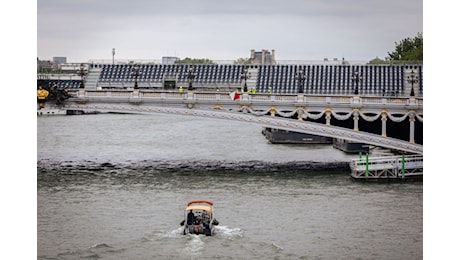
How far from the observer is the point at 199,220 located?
2025 cm

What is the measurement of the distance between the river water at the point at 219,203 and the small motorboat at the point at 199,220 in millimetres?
168

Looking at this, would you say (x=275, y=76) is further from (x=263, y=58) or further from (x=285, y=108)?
(x=285, y=108)

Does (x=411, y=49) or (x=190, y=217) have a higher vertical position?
(x=411, y=49)

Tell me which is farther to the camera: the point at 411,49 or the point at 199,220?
Result: the point at 411,49

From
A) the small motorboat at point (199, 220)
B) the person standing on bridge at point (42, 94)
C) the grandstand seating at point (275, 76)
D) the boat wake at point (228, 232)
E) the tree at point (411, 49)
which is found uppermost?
the tree at point (411, 49)

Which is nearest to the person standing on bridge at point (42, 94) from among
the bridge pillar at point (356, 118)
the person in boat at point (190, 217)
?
the bridge pillar at point (356, 118)

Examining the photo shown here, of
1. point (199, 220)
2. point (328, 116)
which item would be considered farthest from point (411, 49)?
point (199, 220)

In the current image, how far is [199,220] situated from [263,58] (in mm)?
17712

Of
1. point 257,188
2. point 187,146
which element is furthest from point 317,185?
point 187,146

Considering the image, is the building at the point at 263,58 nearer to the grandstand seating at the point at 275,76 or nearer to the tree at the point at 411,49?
the grandstand seating at the point at 275,76

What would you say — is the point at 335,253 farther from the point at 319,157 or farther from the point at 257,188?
the point at 319,157

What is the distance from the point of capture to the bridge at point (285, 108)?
27.8 metres

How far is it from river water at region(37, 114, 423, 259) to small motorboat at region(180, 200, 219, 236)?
17 cm

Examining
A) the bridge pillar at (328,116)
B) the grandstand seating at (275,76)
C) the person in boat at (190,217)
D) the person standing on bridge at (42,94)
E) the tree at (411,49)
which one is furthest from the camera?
the grandstand seating at (275,76)
